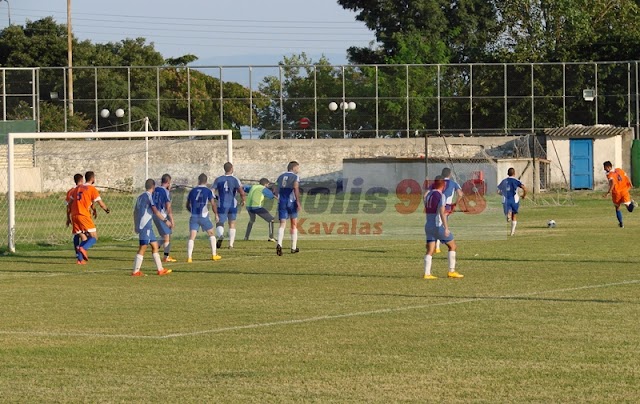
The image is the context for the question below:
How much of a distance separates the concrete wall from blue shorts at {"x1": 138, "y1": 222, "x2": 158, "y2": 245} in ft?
116

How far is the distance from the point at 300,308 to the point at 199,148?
43590mm

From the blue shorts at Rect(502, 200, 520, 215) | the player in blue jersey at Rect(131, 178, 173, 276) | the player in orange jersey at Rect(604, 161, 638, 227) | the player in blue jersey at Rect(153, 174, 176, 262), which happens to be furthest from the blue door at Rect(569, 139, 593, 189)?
the player in blue jersey at Rect(131, 178, 173, 276)

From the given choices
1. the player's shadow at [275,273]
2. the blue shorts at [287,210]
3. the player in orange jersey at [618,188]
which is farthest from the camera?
the player in orange jersey at [618,188]

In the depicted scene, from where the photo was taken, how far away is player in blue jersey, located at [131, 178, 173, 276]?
21.5 metres

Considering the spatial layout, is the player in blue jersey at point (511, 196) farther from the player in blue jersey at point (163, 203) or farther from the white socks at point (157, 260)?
the white socks at point (157, 260)

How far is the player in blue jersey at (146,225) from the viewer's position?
845 inches

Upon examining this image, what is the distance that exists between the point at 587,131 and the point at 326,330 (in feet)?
148

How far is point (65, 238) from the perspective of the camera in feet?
105

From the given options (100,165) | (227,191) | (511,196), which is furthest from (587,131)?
(227,191)

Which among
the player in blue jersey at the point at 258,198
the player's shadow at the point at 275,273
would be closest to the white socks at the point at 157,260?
the player's shadow at the point at 275,273

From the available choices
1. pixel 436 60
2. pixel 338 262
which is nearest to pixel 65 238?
pixel 338 262

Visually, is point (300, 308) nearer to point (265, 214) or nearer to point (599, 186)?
point (265, 214)

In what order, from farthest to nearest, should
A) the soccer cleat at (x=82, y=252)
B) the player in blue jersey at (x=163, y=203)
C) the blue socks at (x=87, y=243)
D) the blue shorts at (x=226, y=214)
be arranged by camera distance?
the blue shorts at (x=226, y=214) < the blue socks at (x=87, y=243) < the soccer cleat at (x=82, y=252) < the player in blue jersey at (x=163, y=203)

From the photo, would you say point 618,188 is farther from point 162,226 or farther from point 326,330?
point 326,330
